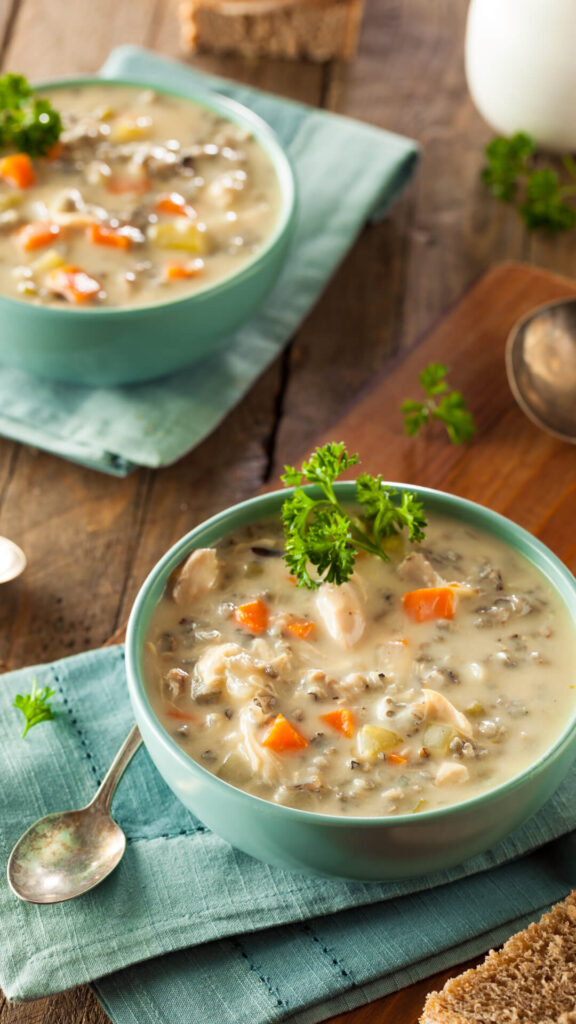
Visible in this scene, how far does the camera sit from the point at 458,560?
202 cm

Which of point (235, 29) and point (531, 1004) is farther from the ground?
point (235, 29)

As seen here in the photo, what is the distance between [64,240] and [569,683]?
1.60 m

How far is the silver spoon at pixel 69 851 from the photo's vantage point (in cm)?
178

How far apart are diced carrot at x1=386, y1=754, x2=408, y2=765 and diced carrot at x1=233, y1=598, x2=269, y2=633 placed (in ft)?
1.04

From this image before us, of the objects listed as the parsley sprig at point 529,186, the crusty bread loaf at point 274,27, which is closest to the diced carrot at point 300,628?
the parsley sprig at point 529,186

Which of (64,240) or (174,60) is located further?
(174,60)

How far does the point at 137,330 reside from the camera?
256 centimetres

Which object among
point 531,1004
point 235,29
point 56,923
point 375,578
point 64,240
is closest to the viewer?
point 531,1004

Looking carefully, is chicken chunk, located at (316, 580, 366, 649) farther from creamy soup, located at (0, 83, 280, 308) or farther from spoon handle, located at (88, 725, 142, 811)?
creamy soup, located at (0, 83, 280, 308)

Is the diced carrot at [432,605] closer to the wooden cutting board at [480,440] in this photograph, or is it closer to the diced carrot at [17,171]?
the wooden cutting board at [480,440]

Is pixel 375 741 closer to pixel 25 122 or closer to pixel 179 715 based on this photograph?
pixel 179 715

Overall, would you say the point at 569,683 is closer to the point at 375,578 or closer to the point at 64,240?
the point at 375,578

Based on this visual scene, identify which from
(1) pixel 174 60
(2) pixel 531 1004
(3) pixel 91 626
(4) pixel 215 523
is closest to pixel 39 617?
(3) pixel 91 626

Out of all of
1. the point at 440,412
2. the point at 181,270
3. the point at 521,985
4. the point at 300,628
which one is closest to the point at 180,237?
the point at 181,270
